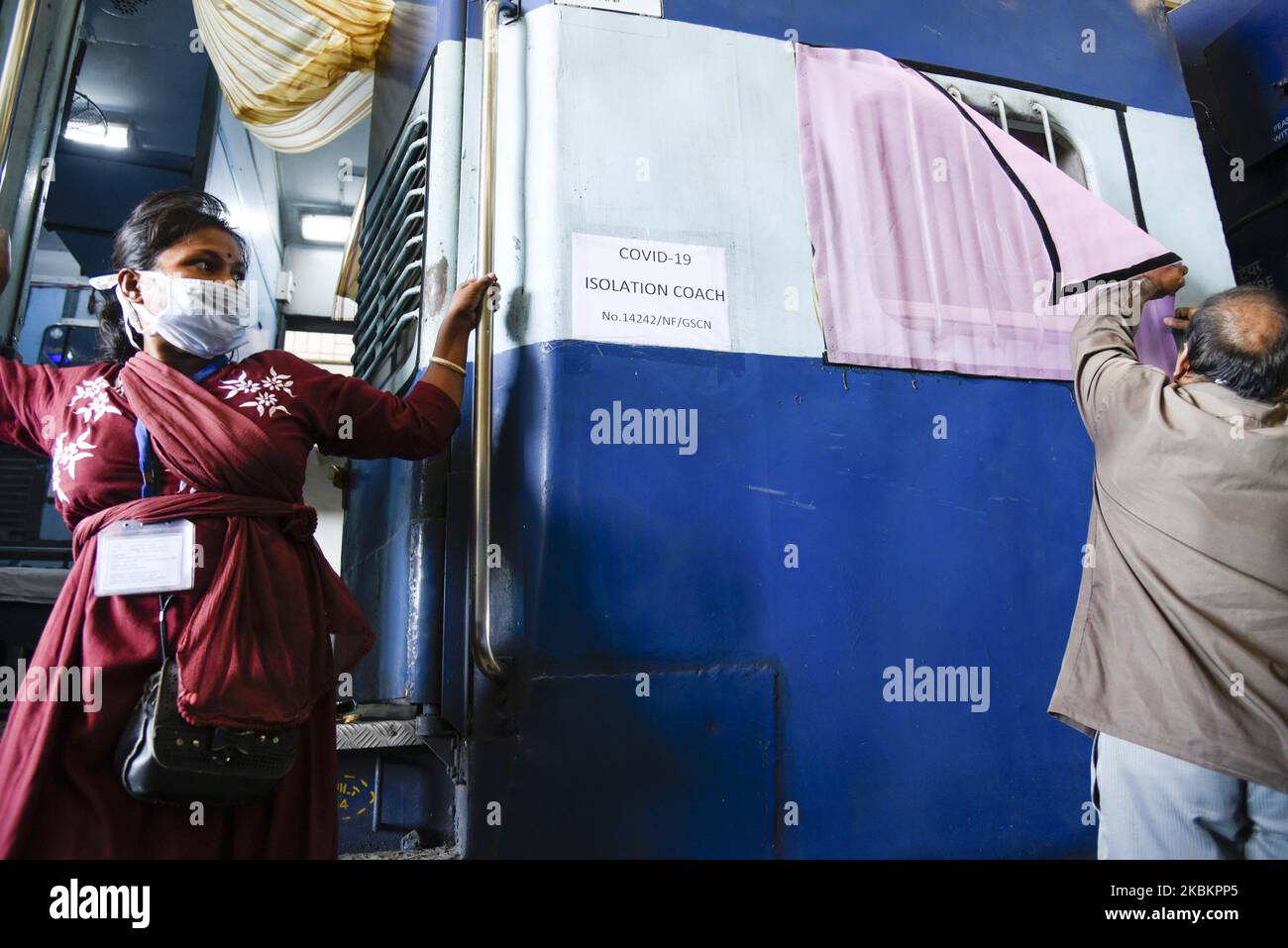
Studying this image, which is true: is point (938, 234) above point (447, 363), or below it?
above

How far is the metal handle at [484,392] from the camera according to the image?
2.18 metres

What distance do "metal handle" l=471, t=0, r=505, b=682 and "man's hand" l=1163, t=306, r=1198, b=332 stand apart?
1958 mm

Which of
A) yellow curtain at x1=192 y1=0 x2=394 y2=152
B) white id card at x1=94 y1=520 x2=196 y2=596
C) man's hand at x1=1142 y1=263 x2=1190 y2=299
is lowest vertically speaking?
white id card at x1=94 y1=520 x2=196 y2=596

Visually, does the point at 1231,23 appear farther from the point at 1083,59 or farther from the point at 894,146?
the point at 894,146

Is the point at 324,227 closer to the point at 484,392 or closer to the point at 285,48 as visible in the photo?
the point at 285,48

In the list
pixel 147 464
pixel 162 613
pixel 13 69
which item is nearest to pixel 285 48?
pixel 13 69

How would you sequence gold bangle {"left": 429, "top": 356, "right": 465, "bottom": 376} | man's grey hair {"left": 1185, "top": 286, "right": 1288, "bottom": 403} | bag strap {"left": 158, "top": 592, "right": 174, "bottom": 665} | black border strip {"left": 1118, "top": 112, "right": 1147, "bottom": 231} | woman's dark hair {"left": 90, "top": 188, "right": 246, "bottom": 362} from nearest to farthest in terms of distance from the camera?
bag strap {"left": 158, "top": 592, "right": 174, "bottom": 665} → woman's dark hair {"left": 90, "top": 188, "right": 246, "bottom": 362} → man's grey hair {"left": 1185, "top": 286, "right": 1288, "bottom": 403} → gold bangle {"left": 429, "top": 356, "right": 465, "bottom": 376} → black border strip {"left": 1118, "top": 112, "right": 1147, "bottom": 231}

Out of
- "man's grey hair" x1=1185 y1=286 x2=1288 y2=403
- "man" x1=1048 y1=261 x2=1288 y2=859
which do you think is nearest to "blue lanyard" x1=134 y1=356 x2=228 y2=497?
"man" x1=1048 y1=261 x2=1288 y2=859

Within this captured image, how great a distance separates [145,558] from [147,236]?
73 centimetres

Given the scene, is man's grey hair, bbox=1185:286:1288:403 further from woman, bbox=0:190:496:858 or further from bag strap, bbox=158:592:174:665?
bag strap, bbox=158:592:174:665

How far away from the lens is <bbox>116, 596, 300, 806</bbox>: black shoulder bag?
5.05 ft

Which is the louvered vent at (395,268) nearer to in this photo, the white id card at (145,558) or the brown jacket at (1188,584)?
the white id card at (145,558)

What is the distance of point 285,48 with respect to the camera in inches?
133

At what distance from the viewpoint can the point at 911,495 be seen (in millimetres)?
2633
